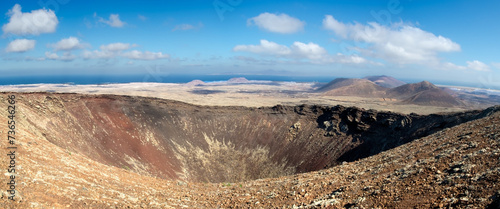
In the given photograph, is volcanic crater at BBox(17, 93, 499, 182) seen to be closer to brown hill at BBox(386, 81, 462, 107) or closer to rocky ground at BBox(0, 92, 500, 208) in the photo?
rocky ground at BBox(0, 92, 500, 208)

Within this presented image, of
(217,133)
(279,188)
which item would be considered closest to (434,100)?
(217,133)

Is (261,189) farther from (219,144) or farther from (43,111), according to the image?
(219,144)

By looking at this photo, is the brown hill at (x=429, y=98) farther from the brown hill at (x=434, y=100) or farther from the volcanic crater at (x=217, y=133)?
the volcanic crater at (x=217, y=133)

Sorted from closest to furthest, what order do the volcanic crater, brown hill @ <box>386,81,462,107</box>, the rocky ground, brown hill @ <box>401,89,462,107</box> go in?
the rocky ground, the volcanic crater, brown hill @ <box>401,89,462,107</box>, brown hill @ <box>386,81,462,107</box>

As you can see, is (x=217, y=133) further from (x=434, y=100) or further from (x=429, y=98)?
(x=429, y=98)

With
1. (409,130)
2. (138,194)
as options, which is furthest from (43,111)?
(409,130)

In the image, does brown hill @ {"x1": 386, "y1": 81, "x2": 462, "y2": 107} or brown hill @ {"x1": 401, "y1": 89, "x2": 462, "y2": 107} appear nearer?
brown hill @ {"x1": 401, "y1": 89, "x2": 462, "y2": 107}

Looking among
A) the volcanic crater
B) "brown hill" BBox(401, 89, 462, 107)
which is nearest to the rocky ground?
the volcanic crater
